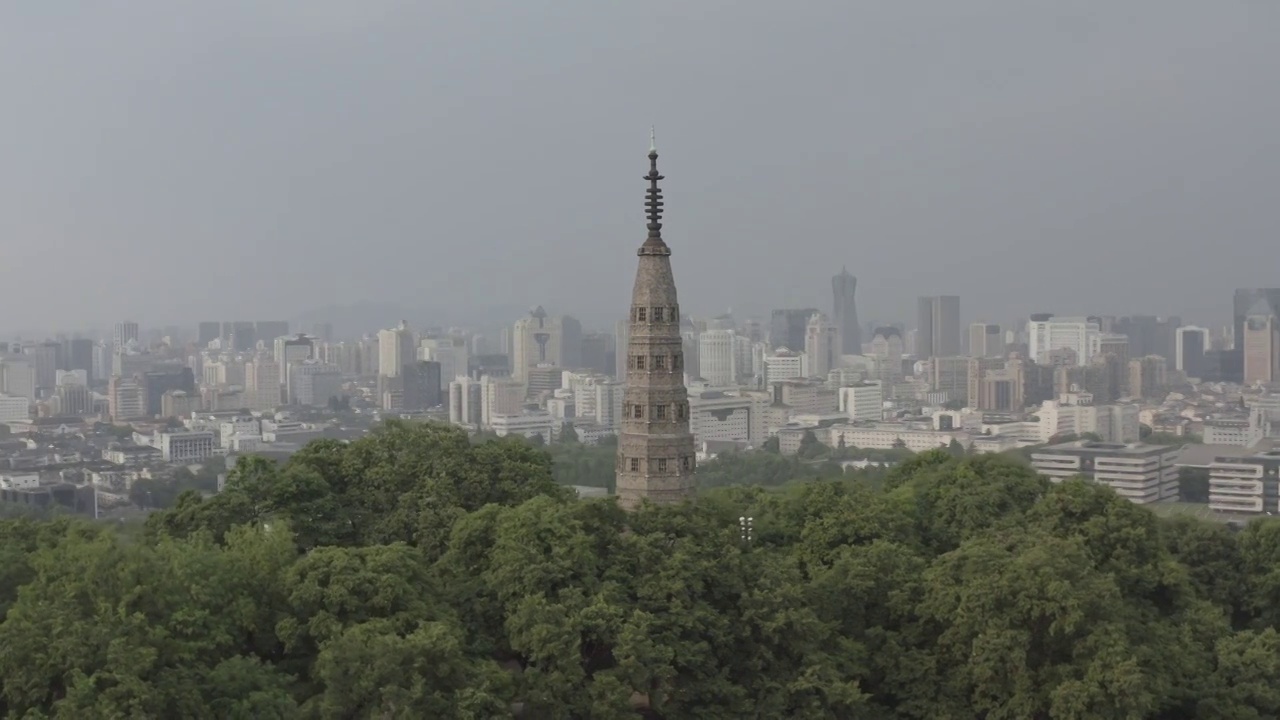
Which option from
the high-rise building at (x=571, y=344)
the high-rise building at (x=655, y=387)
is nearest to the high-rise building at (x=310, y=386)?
the high-rise building at (x=571, y=344)

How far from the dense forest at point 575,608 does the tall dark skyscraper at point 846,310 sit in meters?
96.8

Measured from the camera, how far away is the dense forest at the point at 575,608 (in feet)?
43.0

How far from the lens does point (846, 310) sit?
117500 millimetres

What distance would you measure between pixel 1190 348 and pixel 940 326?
20.3 metres

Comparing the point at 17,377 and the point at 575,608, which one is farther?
the point at 17,377

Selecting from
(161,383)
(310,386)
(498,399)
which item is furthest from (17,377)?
(498,399)

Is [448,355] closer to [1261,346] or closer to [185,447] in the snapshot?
[185,447]

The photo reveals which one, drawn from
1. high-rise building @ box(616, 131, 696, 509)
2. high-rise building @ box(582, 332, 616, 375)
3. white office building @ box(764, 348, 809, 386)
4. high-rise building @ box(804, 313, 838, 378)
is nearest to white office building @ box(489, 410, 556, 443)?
high-rise building @ box(582, 332, 616, 375)

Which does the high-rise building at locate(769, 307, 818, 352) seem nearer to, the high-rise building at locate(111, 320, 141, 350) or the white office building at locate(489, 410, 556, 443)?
the white office building at locate(489, 410, 556, 443)

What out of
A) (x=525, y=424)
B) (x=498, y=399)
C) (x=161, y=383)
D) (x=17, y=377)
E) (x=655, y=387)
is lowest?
(x=525, y=424)

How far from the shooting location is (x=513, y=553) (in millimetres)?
15156

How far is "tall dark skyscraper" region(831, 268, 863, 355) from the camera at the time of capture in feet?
381

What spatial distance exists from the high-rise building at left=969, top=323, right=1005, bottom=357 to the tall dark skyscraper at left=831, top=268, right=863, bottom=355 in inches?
392

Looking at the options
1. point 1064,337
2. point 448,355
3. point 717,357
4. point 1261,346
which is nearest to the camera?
point 1261,346
